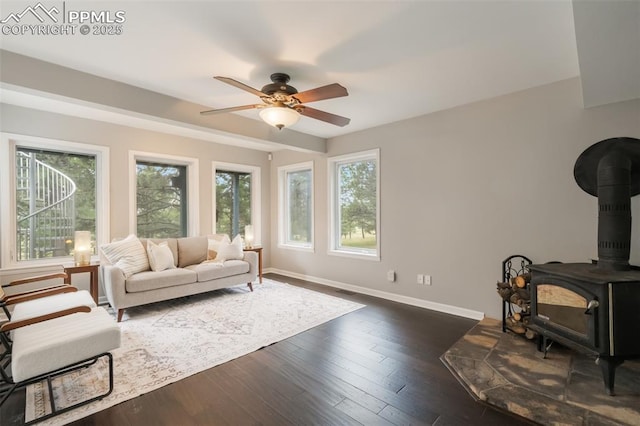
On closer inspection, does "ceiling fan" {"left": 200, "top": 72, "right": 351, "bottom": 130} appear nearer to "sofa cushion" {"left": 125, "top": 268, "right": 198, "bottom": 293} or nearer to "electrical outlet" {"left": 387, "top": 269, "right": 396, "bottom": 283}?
"sofa cushion" {"left": 125, "top": 268, "right": 198, "bottom": 293}

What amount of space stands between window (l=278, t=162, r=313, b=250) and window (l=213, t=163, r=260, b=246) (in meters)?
0.52

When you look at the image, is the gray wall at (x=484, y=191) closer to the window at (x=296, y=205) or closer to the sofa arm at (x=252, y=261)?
the window at (x=296, y=205)

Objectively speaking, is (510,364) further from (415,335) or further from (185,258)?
(185,258)

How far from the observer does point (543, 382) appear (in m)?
2.09

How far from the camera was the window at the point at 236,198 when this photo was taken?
5.52 meters

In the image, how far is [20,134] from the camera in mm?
3449

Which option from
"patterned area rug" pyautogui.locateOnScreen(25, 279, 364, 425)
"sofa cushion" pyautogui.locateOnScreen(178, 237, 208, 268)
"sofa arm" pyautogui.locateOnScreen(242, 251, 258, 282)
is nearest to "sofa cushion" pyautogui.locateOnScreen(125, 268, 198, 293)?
"patterned area rug" pyautogui.locateOnScreen(25, 279, 364, 425)

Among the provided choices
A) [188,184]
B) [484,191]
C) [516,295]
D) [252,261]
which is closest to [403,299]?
[516,295]

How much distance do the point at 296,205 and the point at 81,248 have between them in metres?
3.44

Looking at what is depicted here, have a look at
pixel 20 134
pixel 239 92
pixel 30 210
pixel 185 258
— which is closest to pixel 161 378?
pixel 185 258

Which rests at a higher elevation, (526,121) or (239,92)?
(239,92)

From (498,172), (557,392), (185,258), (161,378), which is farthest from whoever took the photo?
(185,258)

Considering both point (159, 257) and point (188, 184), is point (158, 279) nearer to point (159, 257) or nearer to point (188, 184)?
point (159, 257)

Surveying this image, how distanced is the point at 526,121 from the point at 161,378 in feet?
13.8
